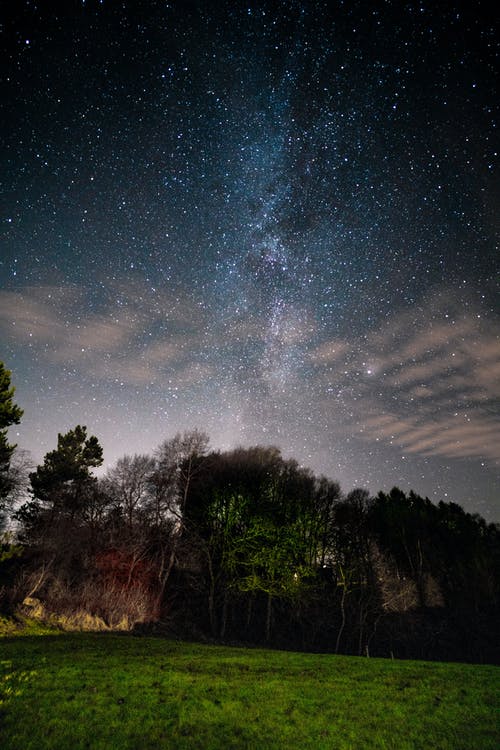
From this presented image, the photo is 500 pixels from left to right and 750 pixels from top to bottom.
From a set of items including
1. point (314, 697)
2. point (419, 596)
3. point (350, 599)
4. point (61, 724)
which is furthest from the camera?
point (419, 596)

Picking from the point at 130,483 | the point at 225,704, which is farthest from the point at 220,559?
the point at 225,704

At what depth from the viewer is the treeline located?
75.4 ft

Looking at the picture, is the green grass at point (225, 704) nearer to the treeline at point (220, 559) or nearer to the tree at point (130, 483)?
the treeline at point (220, 559)

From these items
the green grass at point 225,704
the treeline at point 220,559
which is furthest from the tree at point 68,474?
the green grass at point 225,704

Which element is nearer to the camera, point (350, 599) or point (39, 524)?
point (39, 524)

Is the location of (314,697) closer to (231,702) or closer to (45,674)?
(231,702)

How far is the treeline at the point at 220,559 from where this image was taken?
22969 millimetres

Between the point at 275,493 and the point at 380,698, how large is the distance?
77.8 ft

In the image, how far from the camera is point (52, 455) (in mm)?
36438

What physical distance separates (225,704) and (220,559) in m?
22.2

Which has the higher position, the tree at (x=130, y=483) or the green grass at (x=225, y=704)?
the tree at (x=130, y=483)

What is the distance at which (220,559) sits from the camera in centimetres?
2825

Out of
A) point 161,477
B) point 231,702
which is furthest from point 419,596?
point 231,702

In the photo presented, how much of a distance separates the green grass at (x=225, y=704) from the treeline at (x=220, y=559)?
1164 centimetres
